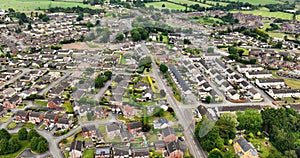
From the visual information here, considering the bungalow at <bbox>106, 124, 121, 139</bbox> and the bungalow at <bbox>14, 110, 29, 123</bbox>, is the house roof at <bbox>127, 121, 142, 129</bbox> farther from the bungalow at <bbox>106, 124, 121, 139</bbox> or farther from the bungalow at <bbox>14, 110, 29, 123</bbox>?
the bungalow at <bbox>14, 110, 29, 123</bbox>

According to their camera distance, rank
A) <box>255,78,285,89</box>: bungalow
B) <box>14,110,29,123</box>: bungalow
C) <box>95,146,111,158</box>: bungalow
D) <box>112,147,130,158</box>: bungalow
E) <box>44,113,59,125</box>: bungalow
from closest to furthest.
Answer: <box>95,146,111,158</box>: bungalow → <box>112,147,130,158</box>: bungalow → <box>44,113,59,125</box>: bungalow → <box>14,110,29,123</box>: bungalow → <box>255,78,285,89</box>: bungalow

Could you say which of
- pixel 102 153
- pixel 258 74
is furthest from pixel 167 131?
pixel 258 74

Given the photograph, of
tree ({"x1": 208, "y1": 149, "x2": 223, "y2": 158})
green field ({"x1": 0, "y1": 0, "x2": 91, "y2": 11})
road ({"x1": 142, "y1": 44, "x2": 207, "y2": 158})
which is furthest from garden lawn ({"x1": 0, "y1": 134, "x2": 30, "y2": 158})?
green field ({"x1": 0, "y1": 0, "x2": 91, "y2": 11})

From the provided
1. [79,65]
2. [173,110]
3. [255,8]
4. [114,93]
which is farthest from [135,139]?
[255,8]

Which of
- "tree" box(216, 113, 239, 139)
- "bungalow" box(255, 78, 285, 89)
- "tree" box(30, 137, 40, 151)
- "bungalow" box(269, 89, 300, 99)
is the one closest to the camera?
"tree" box(30, 137, 40, 151)

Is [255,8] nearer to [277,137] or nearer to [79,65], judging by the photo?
[79,65]

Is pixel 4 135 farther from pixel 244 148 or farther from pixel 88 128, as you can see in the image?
pixel 244 148

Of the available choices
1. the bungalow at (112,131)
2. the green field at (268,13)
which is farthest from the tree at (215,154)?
the green field at (268,13)
